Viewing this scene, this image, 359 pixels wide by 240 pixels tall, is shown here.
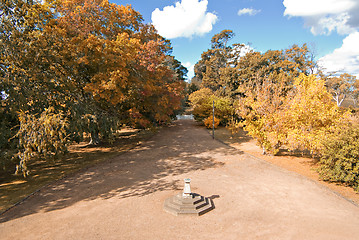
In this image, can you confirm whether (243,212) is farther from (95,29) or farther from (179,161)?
(95,29)

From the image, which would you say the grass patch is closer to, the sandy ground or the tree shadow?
the tree shadow

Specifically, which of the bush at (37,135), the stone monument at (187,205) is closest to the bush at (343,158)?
the stone monument at (187,205)

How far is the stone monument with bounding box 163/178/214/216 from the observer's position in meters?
5.65

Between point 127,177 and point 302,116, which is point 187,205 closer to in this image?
point 127,177

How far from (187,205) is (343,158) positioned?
614 cm

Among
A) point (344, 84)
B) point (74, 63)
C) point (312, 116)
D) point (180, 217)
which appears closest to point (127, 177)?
point (180, 217)

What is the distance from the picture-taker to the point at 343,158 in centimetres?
706

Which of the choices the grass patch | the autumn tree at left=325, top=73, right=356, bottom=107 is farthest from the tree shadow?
the autumn tree at left=325, top=73, right=356, bottom=107

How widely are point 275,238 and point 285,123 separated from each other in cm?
744

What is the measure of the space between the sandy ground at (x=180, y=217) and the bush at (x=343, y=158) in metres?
0.79

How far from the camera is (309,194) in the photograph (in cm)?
685

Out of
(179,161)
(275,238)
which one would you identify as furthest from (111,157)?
(275,238)

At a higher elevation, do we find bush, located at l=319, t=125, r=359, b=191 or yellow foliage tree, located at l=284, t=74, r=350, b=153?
yellow foliage tree, located at l=284, t=74, r=350, b=153

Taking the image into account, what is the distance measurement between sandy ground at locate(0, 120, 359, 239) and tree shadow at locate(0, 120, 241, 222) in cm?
4
